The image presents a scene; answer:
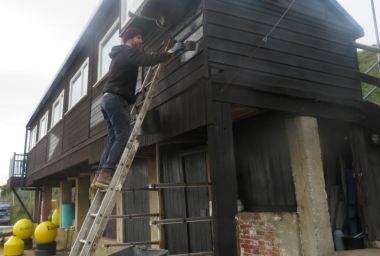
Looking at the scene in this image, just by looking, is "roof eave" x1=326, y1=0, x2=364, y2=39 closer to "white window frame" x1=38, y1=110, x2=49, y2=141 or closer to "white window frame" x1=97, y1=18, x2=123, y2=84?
"white window frame" x1=97, y1=18, x2=123, y2=84

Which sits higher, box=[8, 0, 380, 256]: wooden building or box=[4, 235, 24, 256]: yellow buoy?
box=[8, 0, 380, 256]: wooden building

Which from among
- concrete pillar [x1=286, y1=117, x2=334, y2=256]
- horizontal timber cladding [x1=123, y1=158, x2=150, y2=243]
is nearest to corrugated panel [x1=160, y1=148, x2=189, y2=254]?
horizontal timber cladding [x1=123, y1=158, x2=150, y2=243]

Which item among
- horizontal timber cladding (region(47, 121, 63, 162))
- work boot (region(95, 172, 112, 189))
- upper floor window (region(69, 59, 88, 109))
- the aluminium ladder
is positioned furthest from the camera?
horizontal timber cladding (region(47, 121, 63, 162))

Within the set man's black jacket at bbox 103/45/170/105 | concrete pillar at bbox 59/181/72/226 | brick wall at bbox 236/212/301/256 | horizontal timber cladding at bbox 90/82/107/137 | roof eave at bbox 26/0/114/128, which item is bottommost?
brick wall at bbox 236/212/301/256

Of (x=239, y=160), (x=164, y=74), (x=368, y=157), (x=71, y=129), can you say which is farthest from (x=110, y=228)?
(x=368, y=157)

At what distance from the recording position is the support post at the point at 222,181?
3693 millimetres

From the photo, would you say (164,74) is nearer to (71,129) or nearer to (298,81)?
(298,81)

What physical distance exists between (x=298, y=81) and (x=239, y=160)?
1.66 metres

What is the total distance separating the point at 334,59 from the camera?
5.74 m

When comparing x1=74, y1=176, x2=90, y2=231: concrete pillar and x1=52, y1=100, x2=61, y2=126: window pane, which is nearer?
x1=74, y1=176, x2=90, y2=231: concrete pillar

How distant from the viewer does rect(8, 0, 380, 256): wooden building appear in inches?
164

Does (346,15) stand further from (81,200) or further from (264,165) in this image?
(81,200)

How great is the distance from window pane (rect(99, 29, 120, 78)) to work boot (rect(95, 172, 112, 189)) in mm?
5133

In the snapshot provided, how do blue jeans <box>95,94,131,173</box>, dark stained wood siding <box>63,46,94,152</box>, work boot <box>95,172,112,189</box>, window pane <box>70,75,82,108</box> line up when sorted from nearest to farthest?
work boot <box>95,172,112,189</box> < blue jeans <box>95,94,131,173</box> < dark stained wood siding <box>63,46,94,152</box> < window pane <box>70,75,82,108</box>
